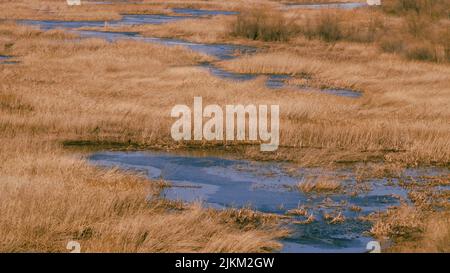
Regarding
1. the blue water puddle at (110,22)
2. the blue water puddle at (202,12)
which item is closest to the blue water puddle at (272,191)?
the blue water puddle at (110,22)

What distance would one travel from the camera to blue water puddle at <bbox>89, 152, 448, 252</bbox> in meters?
10.7

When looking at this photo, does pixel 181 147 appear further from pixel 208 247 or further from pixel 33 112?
pixel 208 247

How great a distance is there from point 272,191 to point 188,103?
8.60 m

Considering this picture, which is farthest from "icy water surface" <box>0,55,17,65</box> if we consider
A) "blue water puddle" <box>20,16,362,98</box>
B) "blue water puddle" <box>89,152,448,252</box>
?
"blue water puddle" <box>89,152,448,252</box>

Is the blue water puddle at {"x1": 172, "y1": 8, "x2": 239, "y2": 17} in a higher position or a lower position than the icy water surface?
lower

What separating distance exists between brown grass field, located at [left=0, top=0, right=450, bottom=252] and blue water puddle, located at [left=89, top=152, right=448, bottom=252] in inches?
17.4

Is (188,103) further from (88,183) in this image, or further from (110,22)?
(110,22)

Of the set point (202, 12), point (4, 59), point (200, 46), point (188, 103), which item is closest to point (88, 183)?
point (188, 103)

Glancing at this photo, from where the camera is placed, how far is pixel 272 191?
1328 cm

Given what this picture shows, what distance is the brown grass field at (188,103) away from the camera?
9.91 m

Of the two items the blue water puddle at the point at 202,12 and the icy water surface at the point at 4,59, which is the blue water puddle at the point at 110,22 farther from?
the icy water surface at the point at 4,59

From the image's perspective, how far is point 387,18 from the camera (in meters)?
49.2

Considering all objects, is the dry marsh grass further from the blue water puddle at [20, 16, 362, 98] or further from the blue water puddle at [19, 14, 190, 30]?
the blue water puddle at [19, 14, 190, 30]

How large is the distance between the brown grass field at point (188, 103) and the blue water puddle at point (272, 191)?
442 mm
